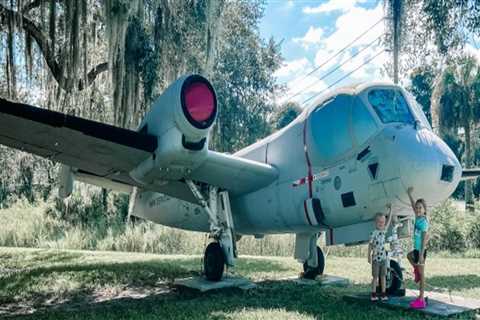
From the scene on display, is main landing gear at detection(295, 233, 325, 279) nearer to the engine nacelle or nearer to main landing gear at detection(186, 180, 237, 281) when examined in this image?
main landing gear at detection(186, 180, 237, 281)

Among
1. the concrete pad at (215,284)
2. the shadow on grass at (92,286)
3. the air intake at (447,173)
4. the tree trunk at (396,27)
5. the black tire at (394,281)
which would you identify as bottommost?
the shadow on grass at (92,286)

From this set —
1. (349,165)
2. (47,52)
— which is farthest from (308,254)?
(47,52)

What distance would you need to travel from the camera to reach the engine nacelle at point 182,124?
255 inches

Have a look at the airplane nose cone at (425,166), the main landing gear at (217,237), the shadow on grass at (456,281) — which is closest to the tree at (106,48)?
the main landing gear at (217,237)

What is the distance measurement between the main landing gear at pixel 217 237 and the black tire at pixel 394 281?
2343mm

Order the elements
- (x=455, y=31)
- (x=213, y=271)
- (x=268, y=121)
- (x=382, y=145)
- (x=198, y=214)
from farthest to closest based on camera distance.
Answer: (x=268, y=121) → (x=198, y=214) → (x=213, y=271) → (x=455, y=31) → (x=382, y=145)

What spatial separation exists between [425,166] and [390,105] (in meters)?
1.15

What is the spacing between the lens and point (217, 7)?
995 centimetres

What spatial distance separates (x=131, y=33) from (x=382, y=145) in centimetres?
593

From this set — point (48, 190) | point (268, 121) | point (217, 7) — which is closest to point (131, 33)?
point (217, 7)

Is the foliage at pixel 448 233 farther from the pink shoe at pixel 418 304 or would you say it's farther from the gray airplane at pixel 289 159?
the pink shoe at pixel 418 304

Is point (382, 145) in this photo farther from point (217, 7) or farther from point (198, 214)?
point (217, 7)

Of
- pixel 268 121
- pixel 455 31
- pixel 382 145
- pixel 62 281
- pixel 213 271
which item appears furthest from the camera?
pixel 268 121

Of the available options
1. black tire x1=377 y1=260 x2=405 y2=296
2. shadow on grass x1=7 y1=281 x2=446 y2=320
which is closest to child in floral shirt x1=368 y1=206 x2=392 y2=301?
shadow on grass x1=7 y1=281 x2=446 y2=320
